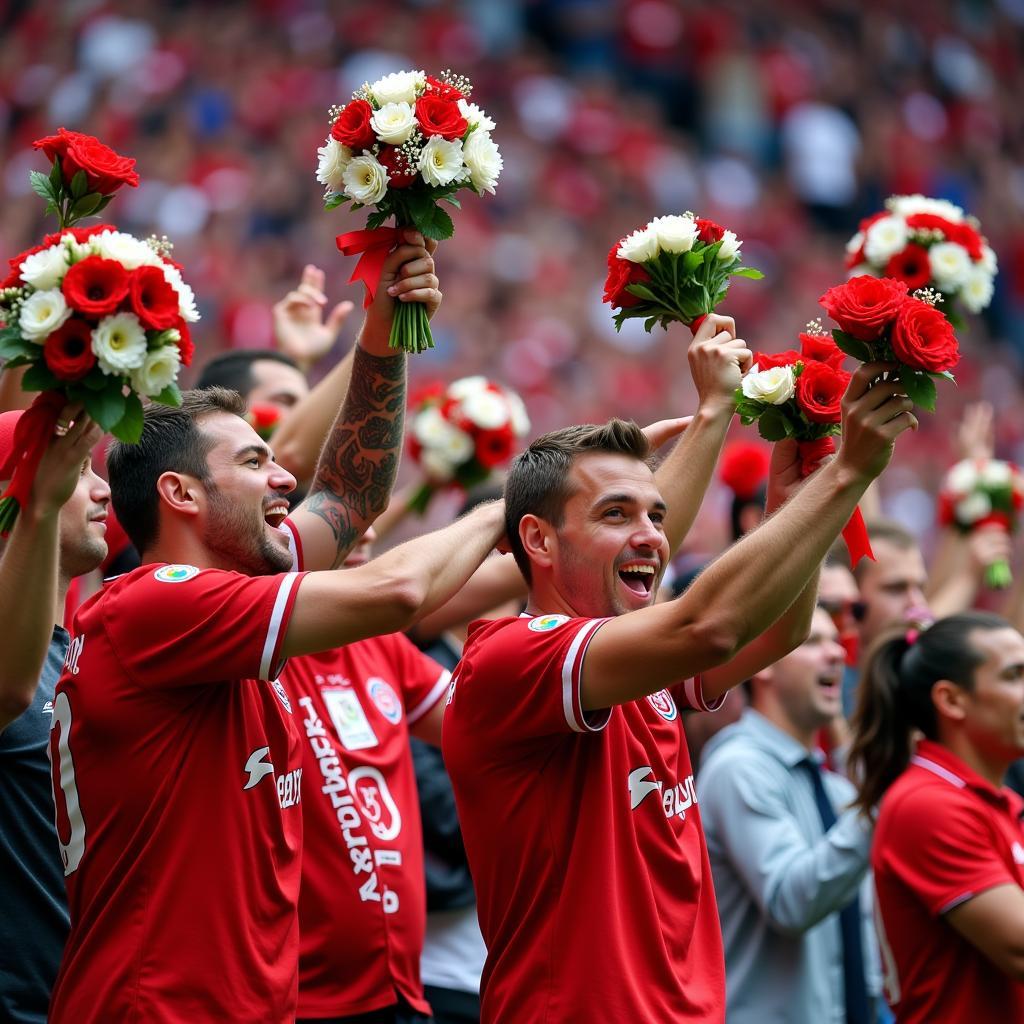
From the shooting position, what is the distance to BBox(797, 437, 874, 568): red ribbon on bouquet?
13.5 feet

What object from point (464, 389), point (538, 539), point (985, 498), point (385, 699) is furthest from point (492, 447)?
point (538, 539)

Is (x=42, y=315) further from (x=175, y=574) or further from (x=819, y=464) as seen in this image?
(x=819, y=464)

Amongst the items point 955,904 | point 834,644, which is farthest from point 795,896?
point 834,644

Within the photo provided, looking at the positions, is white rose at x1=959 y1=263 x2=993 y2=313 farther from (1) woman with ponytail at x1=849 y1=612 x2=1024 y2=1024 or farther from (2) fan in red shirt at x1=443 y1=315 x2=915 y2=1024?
(2) fan in red shirt at x1=443 y1=315 x2=915 y2=1024

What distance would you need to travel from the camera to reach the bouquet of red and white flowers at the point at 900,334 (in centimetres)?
358

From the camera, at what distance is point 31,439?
3510mm

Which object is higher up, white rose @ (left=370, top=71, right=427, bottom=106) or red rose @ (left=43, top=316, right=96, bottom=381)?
white rose @ (left=370, top=71, right=427, bottom=106)

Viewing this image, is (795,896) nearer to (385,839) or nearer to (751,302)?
(385,839)

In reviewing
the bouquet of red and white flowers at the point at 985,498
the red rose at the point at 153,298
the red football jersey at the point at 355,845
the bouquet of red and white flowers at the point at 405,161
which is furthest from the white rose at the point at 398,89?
the bouquet of red and white flowers at the point at 985,498

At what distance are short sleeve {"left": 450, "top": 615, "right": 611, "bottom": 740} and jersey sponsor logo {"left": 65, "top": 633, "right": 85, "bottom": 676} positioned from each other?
0.92 metres

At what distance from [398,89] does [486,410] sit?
2887 mm

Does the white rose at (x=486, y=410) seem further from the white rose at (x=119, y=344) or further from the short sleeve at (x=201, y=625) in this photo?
the white rose at (x=119, y=344)

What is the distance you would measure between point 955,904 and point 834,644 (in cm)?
144

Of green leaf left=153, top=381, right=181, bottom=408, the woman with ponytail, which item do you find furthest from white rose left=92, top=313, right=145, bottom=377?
the woman with ponytail
